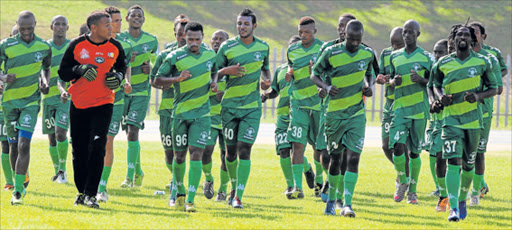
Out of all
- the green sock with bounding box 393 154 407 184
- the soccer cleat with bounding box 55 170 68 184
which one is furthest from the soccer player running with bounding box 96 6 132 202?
the green sock with bounding box 393 154 407 184

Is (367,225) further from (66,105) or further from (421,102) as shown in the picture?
(66,105)

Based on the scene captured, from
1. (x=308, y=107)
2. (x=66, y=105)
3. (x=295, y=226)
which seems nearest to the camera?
(x=295, y=226)

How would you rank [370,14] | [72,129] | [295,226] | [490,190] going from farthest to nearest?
[370,14] → [490,190] → [72,129] → [295,226]

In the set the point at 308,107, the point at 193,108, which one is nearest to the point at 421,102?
the point at 308,107

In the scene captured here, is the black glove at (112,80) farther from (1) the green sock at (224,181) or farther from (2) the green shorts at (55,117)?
(2) the green shorts at (55,117)

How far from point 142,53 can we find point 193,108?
3071 millimetres

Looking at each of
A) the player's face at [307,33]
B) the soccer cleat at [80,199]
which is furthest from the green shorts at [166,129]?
the player's face at [307,33]

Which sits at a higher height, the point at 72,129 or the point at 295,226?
the point at 72,129

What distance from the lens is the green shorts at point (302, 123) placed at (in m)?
13.4

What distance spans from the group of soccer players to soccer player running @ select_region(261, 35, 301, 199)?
0.02m

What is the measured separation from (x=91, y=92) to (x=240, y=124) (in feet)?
7.82

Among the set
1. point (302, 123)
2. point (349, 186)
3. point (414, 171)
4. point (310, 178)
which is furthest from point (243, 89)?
point (414, 171)

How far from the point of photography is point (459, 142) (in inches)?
446

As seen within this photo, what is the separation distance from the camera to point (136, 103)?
551 inches
